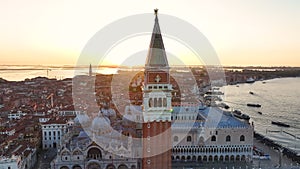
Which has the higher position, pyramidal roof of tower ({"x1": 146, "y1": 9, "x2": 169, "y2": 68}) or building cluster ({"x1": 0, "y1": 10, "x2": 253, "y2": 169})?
pyramidal roof of tower ({"x1": 146, "y1": 9, "x2": 169, "y2": 68})

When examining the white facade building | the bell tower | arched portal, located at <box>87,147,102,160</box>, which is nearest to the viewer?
the bell tower

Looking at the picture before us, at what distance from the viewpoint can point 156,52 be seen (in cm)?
1355

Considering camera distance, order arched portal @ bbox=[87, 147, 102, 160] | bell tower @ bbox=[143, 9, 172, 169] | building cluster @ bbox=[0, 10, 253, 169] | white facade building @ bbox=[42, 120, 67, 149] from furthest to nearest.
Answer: white facade building @ bbox=[42, 120, 67, 149]
arched portal @ bbox=[87, 147, 102, 160]
building cluster @ bbox=[0, 10, 253, 169]
bell tower @ bbox=[143, 9, 172, 169]

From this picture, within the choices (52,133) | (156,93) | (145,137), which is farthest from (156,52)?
(52,133)

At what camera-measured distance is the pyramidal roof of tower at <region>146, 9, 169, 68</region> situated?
13.4 meters

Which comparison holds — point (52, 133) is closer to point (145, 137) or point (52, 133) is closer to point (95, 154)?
point (95, 154)

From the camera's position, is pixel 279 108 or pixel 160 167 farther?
pixel 279 108

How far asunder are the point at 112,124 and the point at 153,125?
12757 mm

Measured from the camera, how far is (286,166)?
896 inches

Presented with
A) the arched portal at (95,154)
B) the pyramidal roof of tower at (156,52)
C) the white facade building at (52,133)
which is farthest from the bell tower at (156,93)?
the white facade building at (52,133)

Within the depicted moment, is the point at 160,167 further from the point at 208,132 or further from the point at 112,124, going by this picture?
the point at 112,124

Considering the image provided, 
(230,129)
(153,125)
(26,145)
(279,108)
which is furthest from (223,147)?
(279,108)

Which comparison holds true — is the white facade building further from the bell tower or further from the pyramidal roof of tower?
the pyramidal roof of tower

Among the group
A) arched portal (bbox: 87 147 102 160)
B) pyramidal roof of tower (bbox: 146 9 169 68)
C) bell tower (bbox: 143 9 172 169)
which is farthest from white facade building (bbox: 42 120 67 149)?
pyramidal roof of tower (bbox: 146 9 169 68)
